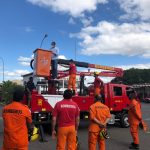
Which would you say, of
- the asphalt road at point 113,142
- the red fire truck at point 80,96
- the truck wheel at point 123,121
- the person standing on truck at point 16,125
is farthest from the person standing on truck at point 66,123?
the truck wheel at point 123,121

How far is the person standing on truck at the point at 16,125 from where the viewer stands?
6.03 meters

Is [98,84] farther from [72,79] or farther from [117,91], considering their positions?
[72,79]

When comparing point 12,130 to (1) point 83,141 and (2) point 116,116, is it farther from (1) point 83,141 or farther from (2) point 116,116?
(2) point 116,116

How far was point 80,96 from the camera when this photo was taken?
1569cm

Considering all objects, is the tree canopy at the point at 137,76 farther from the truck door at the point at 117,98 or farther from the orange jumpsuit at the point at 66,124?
the orange jumpsuit at the point at 66,124

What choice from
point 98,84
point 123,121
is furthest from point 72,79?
point 123,121

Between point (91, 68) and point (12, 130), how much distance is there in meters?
12.1

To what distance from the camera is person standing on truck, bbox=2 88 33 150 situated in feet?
19.8

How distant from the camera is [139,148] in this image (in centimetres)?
1114

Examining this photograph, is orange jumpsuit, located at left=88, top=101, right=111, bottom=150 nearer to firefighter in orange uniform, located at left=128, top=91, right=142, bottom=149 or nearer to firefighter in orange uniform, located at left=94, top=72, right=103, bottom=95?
firefighter in orange uniform, located at left=128, top=91, right=142, bottom=149

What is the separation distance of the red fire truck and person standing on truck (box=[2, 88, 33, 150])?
779 cm

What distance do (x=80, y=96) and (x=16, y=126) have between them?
9.70 m

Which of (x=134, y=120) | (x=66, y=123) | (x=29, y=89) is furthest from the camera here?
(x=29, y=89)

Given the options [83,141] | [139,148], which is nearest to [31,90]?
[83,141]
